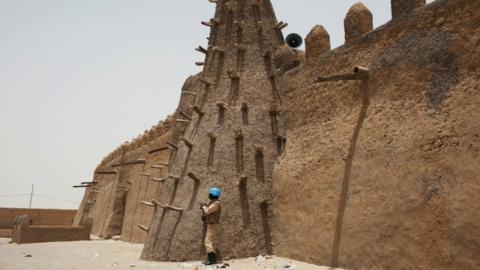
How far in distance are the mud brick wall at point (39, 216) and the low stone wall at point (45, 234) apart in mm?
9188

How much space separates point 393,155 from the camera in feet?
19.1

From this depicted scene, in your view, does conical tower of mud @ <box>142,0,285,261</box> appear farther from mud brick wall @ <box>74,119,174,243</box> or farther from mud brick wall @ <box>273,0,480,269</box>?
mud brick wall @ <box>74,119,174,243</box>

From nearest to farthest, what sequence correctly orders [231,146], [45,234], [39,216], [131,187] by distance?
1. [231,146]
2. [45,234]
3. [131,187]
4. [39,216]

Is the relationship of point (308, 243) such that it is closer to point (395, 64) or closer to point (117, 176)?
point (395, 64)

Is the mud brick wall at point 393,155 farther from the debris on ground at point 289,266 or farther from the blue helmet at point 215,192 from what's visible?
the blue helmet at point 215,192

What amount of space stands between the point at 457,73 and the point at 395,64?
107 cm

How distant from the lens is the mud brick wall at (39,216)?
73.4 feet

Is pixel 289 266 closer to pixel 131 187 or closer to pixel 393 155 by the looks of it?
pixel 393 155

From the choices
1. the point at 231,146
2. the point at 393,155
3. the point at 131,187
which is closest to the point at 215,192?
the point at 231,146

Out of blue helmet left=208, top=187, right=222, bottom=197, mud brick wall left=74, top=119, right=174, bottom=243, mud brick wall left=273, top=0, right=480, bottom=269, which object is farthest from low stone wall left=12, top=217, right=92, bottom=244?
mud brick wall left=273, top=0, right=480, bottom=269

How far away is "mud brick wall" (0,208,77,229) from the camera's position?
2238 cm

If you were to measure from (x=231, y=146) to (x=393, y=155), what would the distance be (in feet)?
11.0

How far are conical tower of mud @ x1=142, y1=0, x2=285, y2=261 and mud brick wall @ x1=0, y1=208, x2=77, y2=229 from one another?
56.5ft

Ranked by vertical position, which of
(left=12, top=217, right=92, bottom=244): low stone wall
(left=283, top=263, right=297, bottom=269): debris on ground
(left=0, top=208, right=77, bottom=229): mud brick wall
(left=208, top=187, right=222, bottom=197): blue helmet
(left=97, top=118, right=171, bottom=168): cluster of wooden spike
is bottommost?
(left=0, top=208, right=77, bottom=229): mud brick wall
